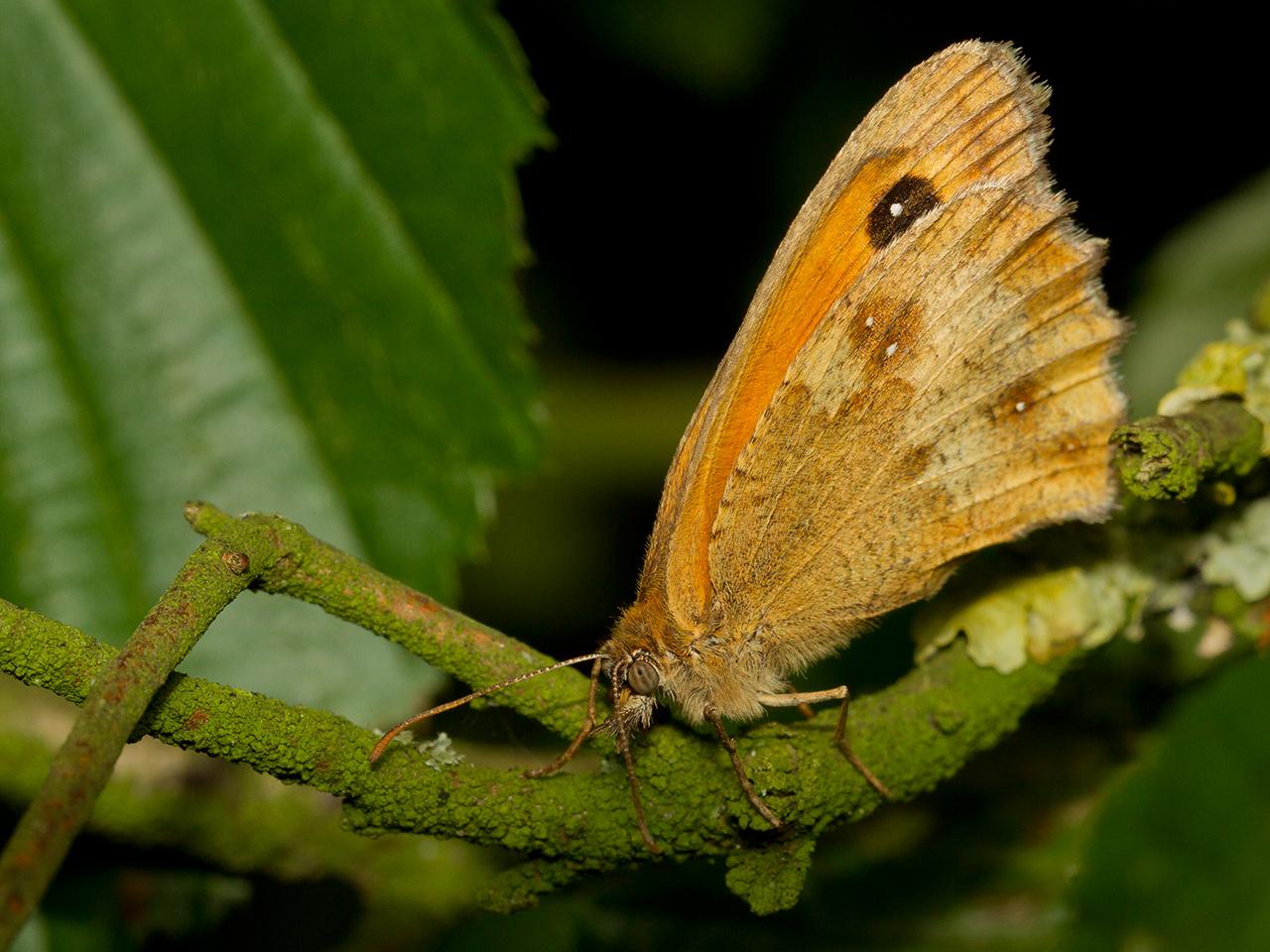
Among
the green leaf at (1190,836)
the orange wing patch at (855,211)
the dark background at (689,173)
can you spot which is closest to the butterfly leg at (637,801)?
the orange wing patch at (855,211)

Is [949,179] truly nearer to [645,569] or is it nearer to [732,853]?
[645,569]

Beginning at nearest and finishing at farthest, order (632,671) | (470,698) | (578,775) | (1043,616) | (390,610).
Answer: (390,610) < (578,775) < (470,698) < (1043,616) < (632,671)

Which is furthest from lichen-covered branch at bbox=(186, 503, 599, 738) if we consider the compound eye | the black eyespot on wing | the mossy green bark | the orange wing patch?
the black eyespot on wing

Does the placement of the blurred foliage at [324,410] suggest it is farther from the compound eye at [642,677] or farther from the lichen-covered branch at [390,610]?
the lichen-covered branch at [390,610]

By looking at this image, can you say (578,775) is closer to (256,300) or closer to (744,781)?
(744,781)

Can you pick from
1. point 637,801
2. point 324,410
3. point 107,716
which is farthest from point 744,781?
point 324,410
